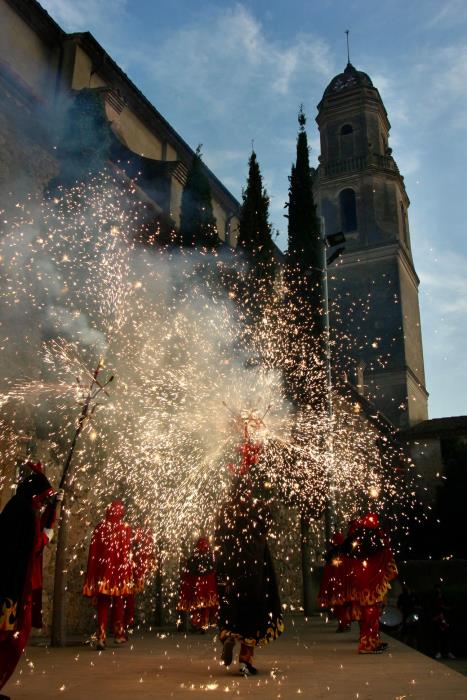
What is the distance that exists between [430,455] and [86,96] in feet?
84.4

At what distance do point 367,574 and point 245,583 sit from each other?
8.52 ft

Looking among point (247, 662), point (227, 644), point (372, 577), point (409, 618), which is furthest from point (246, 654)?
point (409, 618)

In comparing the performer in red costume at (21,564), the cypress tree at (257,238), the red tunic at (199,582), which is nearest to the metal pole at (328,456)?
the cypress tree at (257,238)

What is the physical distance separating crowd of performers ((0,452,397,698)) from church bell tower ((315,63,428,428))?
25.3 metres

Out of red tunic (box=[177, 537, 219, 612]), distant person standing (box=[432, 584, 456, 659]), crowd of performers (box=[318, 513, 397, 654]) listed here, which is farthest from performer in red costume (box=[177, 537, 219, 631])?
distant person standing (box=[432, 584, 456, 659])

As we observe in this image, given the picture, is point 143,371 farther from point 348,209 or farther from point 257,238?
point 348,209

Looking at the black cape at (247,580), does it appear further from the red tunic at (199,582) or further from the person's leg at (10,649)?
the red tunic at (199,582)

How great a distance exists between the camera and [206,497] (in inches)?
544

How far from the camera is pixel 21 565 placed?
15.5ft

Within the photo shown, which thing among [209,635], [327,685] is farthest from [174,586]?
[327,685]

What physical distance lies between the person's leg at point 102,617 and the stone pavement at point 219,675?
165 mm

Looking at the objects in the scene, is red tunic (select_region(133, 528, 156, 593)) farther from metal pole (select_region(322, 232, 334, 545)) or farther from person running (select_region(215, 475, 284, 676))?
metal pole (select_region(322, 232, 334, 545))

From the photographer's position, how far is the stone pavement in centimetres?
493

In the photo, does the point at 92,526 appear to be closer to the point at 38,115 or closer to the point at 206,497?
the point at 206,497
